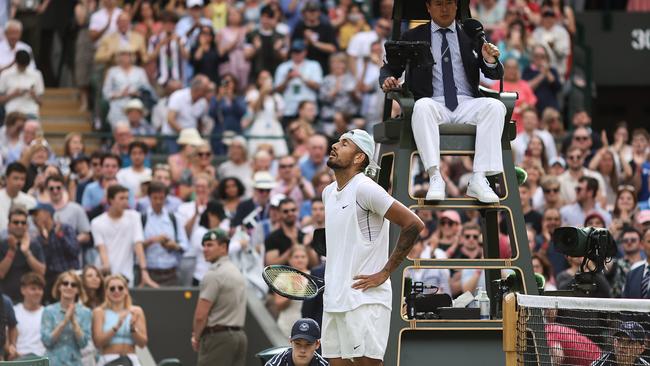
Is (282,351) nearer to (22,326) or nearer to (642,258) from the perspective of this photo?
(22,326)

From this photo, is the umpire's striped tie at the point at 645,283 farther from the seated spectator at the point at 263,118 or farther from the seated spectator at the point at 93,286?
the seated spectator at the point at 263,118

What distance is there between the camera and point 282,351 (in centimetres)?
1223

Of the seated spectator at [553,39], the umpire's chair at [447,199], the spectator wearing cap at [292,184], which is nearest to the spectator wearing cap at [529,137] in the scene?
the seated spectator at [553,39]

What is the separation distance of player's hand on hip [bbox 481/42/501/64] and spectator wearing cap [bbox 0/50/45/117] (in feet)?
36.4

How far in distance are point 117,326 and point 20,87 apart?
22.0ft

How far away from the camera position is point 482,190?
1114cm

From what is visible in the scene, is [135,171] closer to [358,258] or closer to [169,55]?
[169,55]

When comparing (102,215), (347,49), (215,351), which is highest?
(347,49)

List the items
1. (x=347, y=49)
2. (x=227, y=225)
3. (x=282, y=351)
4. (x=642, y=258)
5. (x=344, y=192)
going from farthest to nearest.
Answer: (x=347, y=49), (x=227, y=225), (x=642, y=258), (x=282, y=351), (x=344, y=192)

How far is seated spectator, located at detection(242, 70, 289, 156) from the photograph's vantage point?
22.2 m

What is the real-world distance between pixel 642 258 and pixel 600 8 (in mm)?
11146

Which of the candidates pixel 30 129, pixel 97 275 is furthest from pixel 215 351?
pixel 30 129

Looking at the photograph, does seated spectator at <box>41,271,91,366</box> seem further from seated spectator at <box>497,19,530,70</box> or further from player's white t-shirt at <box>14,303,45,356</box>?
seated spectator at <box>497,19,530,70</box>

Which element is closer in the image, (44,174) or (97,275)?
(97,275)
